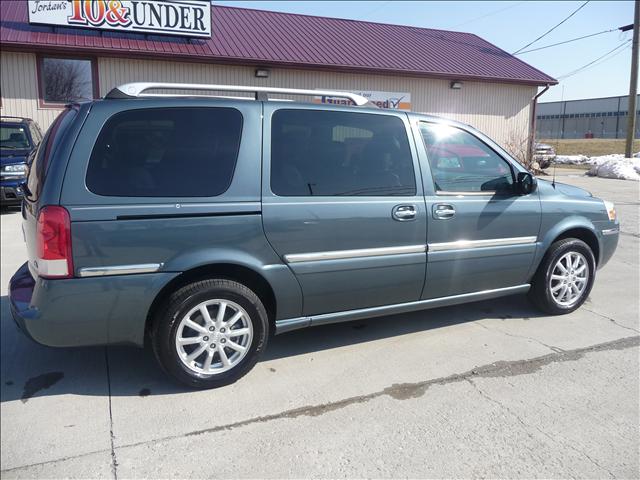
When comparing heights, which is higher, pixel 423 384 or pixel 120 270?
pixel 120 270

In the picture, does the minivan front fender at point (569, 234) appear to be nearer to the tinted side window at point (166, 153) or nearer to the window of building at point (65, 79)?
the tinted side window at point (166, 153)

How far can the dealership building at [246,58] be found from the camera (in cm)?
1433

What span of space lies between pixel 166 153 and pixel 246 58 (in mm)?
13491

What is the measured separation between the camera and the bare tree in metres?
14.5

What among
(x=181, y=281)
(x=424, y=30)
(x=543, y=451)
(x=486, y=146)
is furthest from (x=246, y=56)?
(x=543, y=451)

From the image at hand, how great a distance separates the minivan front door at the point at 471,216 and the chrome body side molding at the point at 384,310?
5 cm

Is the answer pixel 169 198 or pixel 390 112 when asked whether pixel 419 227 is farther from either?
pixel 169 198

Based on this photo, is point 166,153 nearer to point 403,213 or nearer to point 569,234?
point 403,213

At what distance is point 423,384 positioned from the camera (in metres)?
3.64

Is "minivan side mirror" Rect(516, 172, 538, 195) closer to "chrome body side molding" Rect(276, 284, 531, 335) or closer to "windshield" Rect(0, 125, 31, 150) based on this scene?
"chrome body side molding" Rect(276, 284, 531, 335)

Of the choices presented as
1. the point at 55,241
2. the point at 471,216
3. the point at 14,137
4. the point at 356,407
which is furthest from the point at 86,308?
the point at 14,137

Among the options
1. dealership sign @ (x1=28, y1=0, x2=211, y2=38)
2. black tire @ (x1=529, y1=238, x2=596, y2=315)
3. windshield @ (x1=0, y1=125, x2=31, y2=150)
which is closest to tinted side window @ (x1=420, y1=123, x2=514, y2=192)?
black tire @ (x1=529, y1=238, x2=596, y2=315)

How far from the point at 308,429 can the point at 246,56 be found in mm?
14624

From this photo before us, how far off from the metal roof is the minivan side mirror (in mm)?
12840
